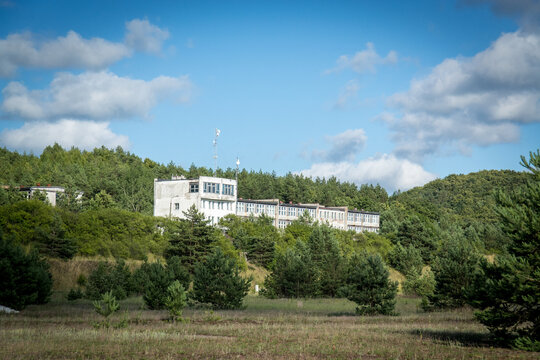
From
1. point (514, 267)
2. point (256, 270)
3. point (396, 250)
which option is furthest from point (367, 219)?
point (514, 267)

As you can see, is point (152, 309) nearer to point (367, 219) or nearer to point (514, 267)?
point (514, 267)

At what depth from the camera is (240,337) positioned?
25406mm

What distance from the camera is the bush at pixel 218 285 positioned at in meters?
41.7

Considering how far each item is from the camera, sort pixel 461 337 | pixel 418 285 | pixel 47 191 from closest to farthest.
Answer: pixel 461 337 < pixel 418 285 < pixel 47 191

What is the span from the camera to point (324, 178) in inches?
7549

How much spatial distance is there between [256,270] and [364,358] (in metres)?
55.7

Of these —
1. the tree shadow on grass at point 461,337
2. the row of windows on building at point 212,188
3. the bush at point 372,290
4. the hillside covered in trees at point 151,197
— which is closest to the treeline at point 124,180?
the hillside covered in trees at point 151,197

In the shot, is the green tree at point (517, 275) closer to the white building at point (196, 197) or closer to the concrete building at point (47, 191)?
the white building at point (196, 197)

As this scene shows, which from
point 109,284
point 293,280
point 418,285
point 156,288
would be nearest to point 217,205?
point 293,280

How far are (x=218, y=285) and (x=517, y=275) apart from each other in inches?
968

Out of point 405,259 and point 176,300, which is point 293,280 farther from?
point 405,259

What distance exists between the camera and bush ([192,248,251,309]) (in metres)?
41.7

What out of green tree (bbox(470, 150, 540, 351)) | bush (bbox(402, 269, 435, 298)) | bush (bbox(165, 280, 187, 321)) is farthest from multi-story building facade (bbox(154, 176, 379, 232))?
green tree (bbox(470, 150, 540, 351))

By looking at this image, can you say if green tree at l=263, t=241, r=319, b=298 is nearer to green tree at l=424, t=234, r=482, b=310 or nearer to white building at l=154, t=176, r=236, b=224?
green tree at l=424, t=234, r=482, b=310
